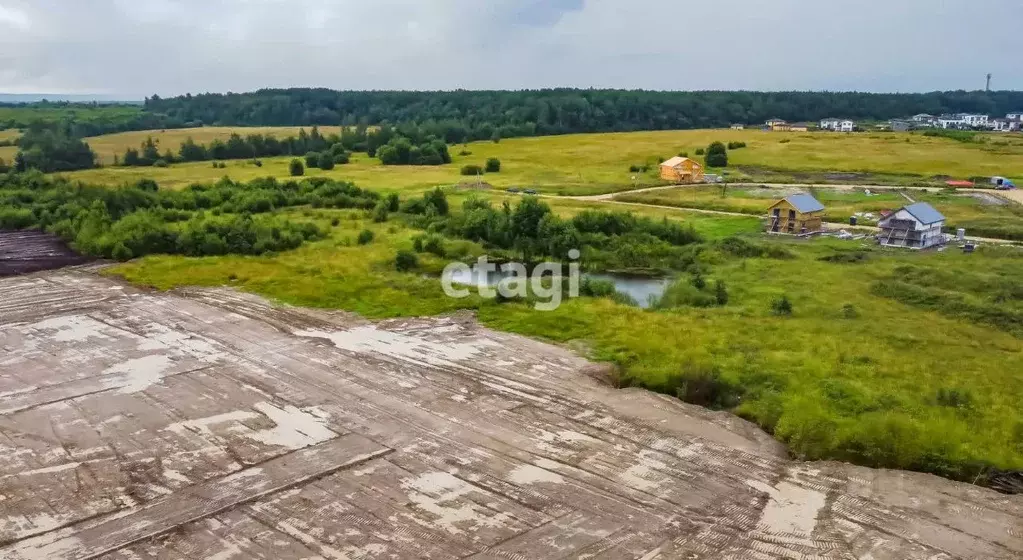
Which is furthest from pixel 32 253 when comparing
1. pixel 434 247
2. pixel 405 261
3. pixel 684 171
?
pixel 684 171

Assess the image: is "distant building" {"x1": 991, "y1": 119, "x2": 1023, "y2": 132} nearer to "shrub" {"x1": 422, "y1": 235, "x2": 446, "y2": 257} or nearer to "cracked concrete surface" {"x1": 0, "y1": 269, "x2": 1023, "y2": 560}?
"shrub" {"x1": 422, "y1": 235, "x2": 446, "y2": 257}

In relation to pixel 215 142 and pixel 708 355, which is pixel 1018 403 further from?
pixel 215 142

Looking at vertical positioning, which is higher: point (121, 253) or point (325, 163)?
point (325, 163)

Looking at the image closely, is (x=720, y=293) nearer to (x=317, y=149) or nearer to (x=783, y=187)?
(x=783, y=187)

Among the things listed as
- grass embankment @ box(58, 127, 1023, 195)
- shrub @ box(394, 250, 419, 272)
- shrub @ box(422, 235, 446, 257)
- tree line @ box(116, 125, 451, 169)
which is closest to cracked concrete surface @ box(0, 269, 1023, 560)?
shrub @ box(394, 250, 419, 272)

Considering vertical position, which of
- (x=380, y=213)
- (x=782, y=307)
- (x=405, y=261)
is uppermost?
(x=380, y=213)

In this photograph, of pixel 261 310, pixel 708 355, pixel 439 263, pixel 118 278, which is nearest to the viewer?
pixel 708 355

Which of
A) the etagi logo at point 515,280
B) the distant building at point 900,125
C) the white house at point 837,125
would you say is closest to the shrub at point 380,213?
the etagi logo at point 515,280

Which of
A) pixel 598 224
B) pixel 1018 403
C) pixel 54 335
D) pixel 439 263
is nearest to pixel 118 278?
pixel 54 335
